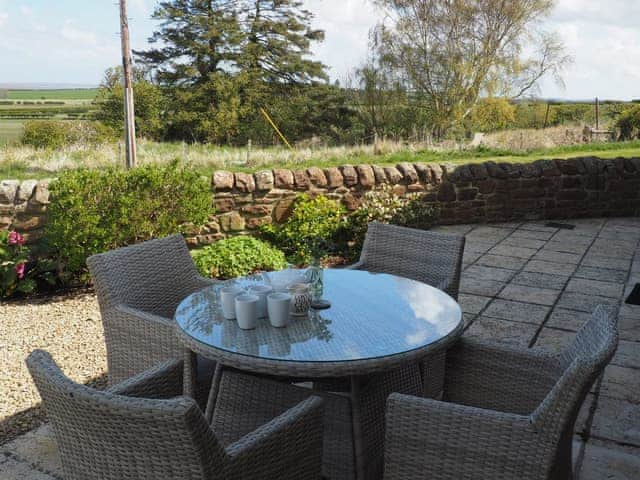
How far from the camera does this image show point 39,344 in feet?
11.6

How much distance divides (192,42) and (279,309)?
23.7 metres

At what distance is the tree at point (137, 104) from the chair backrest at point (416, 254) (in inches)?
676

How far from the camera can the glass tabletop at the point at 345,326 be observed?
186 centimetres

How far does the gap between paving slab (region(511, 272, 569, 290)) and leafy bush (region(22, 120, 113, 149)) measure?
37.2 feet

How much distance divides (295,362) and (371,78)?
1897 cm

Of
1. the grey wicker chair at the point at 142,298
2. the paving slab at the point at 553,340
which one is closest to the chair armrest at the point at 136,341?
the grey wicker chair at the point at 142,298

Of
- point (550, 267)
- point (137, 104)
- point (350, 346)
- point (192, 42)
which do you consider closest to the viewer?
point (350, 346)

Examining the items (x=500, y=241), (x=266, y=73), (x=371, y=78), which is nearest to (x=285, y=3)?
(x=266, y=73)

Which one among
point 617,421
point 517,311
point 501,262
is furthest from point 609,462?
point 501,262

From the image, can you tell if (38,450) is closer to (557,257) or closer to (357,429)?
(357,429)

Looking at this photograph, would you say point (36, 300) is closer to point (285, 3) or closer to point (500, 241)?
point (500, 241)

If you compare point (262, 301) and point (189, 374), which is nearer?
point (262, 301)

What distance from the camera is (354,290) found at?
2.50 m

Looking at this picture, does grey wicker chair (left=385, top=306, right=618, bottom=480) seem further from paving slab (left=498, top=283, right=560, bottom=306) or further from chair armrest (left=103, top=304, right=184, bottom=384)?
paving slab (left=498, top=283, right=560, bottom=306)
